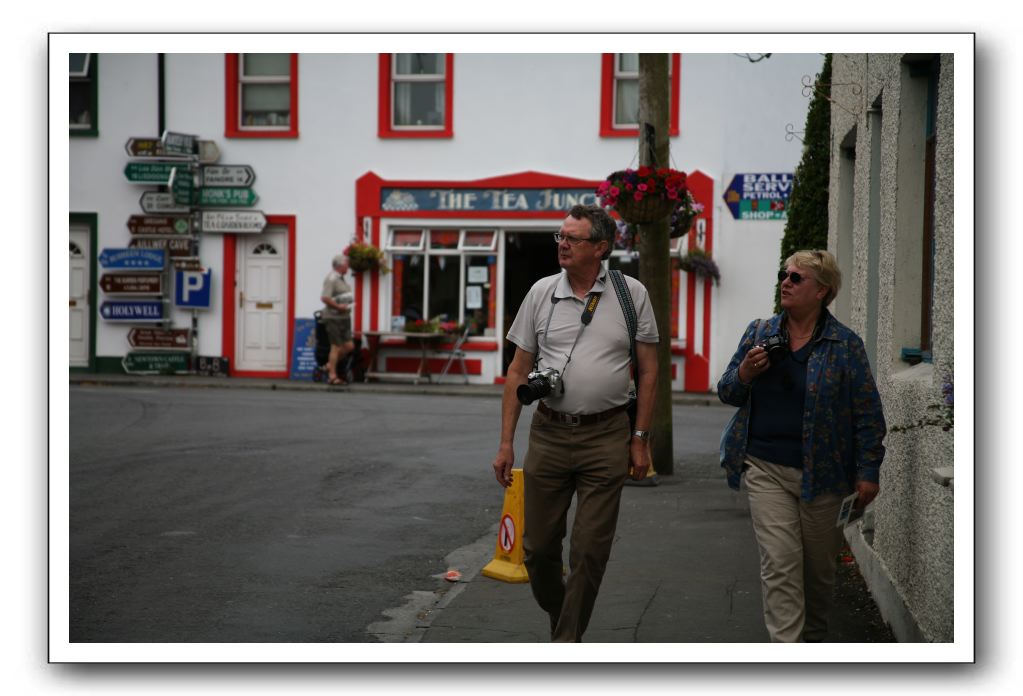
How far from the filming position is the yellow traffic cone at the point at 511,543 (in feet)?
24.5

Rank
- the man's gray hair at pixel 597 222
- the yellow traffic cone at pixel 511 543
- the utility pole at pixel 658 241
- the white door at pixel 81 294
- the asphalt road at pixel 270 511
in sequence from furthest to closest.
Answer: the white door at pixel 81 294 < the utility pole at pixel 658 241 < the yellow traffic cone at pixel 511 543 < the asphalt road at pixel 270 511 < the man's gray hair at pixel 597 222

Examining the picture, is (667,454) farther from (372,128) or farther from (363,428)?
(372,128)

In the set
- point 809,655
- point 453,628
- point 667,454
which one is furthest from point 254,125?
point 809,655

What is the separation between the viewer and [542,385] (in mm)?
5488

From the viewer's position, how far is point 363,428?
14.7 m

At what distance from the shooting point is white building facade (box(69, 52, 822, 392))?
21172mm

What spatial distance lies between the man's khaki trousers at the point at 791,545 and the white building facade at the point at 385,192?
15.9 meters

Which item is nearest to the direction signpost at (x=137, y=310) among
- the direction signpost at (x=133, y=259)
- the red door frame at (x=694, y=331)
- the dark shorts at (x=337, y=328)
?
the direction signpost at (x=133, y=259)

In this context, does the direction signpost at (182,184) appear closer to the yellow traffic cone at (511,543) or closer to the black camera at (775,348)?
the yellow traffic cone at (511,543)

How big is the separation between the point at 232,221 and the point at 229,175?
0.78 m

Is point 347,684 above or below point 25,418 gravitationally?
below

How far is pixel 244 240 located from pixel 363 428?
360 inches
